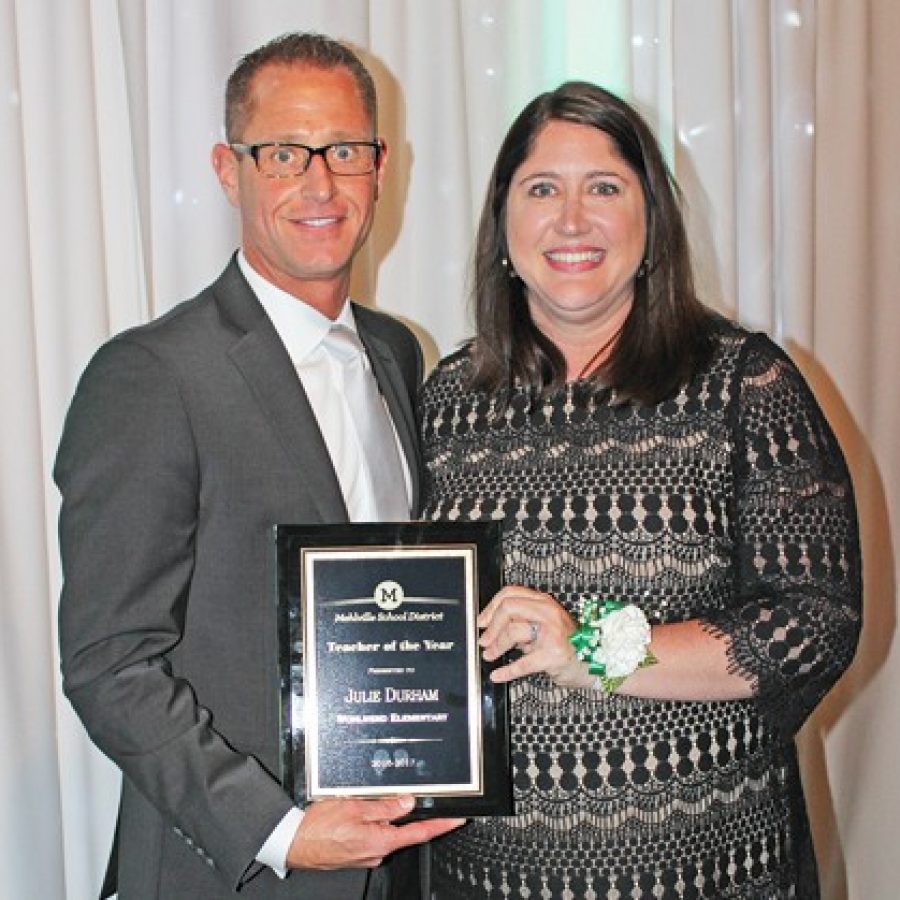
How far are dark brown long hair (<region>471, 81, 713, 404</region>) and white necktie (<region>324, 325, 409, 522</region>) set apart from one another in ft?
0.59

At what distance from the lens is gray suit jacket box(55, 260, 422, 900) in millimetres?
1980

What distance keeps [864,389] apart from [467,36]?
1.35 m

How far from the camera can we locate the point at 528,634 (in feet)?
6.68

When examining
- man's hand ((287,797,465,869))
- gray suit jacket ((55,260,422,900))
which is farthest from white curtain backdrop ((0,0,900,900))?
man's hand ((287,797,465,869))

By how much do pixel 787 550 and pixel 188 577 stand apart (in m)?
0.86

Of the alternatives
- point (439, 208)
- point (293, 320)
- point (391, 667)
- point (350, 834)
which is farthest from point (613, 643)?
point (439, 208)

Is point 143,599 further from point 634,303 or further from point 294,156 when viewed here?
point 634,303

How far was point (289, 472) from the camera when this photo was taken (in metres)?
2.08

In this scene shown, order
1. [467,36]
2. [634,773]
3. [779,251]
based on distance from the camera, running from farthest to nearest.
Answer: [779,251]
[467,36]
[634,773]

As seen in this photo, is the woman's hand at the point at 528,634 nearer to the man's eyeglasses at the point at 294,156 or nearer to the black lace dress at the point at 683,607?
the black lace dress at the point at 683,607

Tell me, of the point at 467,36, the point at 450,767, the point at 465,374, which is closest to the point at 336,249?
the point at 465,374

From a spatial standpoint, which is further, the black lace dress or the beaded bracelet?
the black lace dress

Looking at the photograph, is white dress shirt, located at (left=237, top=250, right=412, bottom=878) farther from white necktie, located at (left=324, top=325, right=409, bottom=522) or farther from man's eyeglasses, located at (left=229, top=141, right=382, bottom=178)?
man's eyeglasses, located at (left=229, top=141, right=382, bottom=178)

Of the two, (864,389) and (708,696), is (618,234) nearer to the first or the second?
(708,696)
